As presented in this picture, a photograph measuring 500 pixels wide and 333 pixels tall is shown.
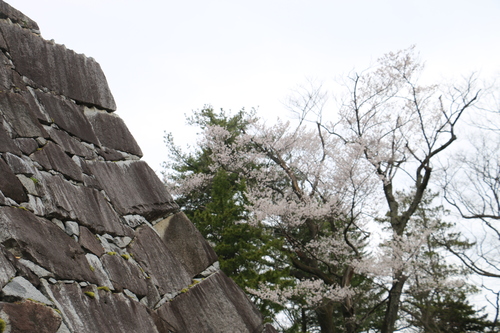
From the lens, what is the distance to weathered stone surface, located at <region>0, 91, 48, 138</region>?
4.60m

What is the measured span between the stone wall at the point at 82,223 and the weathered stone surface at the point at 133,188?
2 centimetres

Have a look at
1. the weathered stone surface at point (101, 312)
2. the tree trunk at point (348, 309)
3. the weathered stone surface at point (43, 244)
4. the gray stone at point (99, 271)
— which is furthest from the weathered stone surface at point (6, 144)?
the tree trunk at point (348, 309)

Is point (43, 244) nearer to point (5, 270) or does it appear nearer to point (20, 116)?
point (5, 270)

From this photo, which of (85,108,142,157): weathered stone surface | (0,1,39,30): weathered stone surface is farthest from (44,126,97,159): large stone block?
(0,1,39,30): weathered stone surface

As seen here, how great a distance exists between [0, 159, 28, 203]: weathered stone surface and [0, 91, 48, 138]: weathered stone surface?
78 centimetres

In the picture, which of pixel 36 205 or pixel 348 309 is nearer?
pixel 36 205

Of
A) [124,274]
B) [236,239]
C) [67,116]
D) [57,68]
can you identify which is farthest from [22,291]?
[236,239]

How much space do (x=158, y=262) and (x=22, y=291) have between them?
2.49 meters

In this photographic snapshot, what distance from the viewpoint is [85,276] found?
3.95 m

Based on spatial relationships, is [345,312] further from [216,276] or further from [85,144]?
[85,144]

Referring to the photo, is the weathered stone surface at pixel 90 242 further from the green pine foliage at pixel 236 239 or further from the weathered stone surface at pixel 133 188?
the green pine foliage at pixel 236 239

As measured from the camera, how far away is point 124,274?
15.2 feet

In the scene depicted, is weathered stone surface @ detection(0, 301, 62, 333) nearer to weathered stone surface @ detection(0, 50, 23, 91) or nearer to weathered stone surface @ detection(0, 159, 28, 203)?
weathered stone surface @ detection(0, 159, 28, 203)

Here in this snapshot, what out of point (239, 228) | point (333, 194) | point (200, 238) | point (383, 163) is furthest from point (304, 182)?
point (200, 238)
